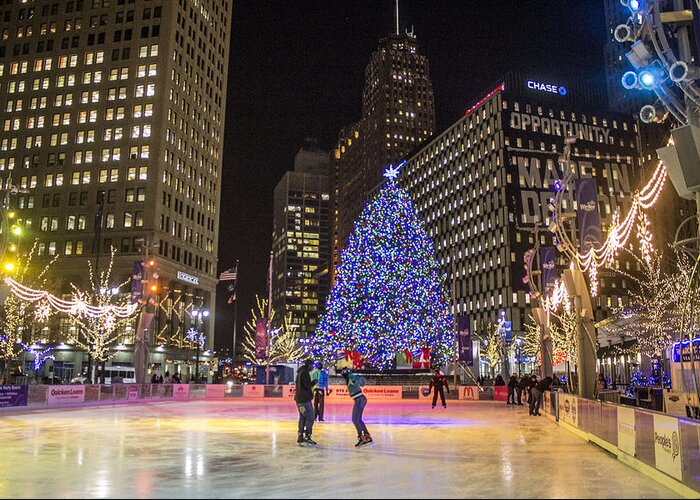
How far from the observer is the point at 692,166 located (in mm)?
9047

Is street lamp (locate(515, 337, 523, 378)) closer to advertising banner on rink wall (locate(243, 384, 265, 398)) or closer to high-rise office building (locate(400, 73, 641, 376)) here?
high-rise office building (locate(400, 73, 641, 376))

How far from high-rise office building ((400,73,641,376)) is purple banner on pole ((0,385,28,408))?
7781cm

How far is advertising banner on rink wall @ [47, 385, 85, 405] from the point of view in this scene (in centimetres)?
3147

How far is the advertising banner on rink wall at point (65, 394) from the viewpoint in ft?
103

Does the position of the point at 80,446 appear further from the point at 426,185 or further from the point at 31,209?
the point at 426,185

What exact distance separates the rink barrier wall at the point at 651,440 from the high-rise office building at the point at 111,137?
71835 millimetres

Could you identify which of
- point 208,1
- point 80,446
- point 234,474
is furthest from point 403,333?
point 208,1

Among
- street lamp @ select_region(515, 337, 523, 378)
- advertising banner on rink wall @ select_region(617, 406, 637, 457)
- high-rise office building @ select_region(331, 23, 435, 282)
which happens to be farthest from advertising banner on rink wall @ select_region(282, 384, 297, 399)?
high-rise office building @ select_region(331, 23, 435, 282)

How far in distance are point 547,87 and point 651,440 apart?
356 feet

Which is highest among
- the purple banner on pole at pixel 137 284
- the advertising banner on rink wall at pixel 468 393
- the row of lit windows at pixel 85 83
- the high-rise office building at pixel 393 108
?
the high-rise office building at pixel 393 108

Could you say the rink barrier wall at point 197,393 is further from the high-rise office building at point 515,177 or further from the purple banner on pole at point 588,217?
the high-rise office building at point 515,177

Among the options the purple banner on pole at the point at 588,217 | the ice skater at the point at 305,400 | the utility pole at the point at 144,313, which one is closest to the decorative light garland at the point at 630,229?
the purple banner on pole at the point at 588,217

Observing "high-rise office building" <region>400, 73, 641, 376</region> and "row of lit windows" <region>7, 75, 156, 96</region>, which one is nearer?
"row of lit windows" <region>7, 75, 156, 96</region>

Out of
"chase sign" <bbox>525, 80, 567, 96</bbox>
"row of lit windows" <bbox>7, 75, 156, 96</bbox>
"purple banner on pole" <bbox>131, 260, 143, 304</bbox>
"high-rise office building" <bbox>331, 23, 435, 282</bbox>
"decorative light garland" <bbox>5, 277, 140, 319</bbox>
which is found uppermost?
"high-rise office building" <bbox>331, 23, 435, 282</bbox>
